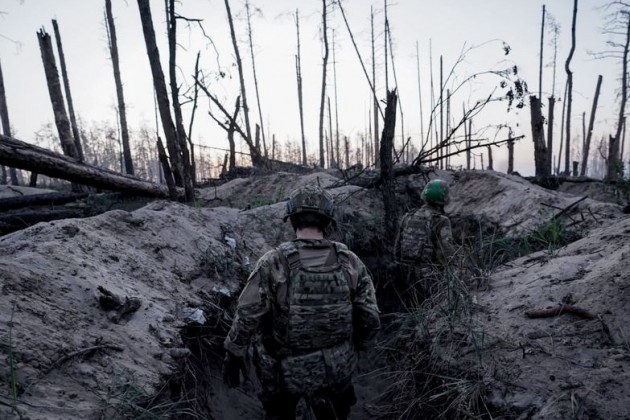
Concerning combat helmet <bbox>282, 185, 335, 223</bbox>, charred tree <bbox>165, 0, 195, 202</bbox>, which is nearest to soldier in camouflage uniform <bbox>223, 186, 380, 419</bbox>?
combat helmet <bbox>282, 185, 335, 223</bbox>

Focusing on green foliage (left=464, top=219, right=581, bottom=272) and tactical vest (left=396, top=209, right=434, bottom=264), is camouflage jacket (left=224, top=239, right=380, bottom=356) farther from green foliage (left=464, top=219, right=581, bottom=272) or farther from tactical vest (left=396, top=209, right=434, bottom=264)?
tactical vest (left=396, top=209, right=434, bottom=264)

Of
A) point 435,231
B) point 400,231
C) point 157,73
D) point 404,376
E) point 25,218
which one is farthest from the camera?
point 25,218

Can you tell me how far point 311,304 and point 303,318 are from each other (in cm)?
10

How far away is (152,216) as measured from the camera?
390 cm

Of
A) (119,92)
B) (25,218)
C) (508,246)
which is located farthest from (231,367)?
(119,92)

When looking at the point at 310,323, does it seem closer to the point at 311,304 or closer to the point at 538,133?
the point at 311,304

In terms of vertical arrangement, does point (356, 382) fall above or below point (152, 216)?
below

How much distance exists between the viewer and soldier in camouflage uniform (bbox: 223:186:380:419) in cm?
214

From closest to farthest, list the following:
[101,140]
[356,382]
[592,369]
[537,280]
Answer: [592,369]
[537,280]
[356,382]
[101,140]

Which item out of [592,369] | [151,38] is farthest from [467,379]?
[151,38]

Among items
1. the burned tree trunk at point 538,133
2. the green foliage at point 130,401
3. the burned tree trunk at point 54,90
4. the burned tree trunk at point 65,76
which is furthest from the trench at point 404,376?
the burned tree trunk at point 65,76

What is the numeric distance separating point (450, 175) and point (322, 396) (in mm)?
7420

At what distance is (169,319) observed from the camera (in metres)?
2.70

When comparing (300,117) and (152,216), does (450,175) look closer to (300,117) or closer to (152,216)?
(152,216)
